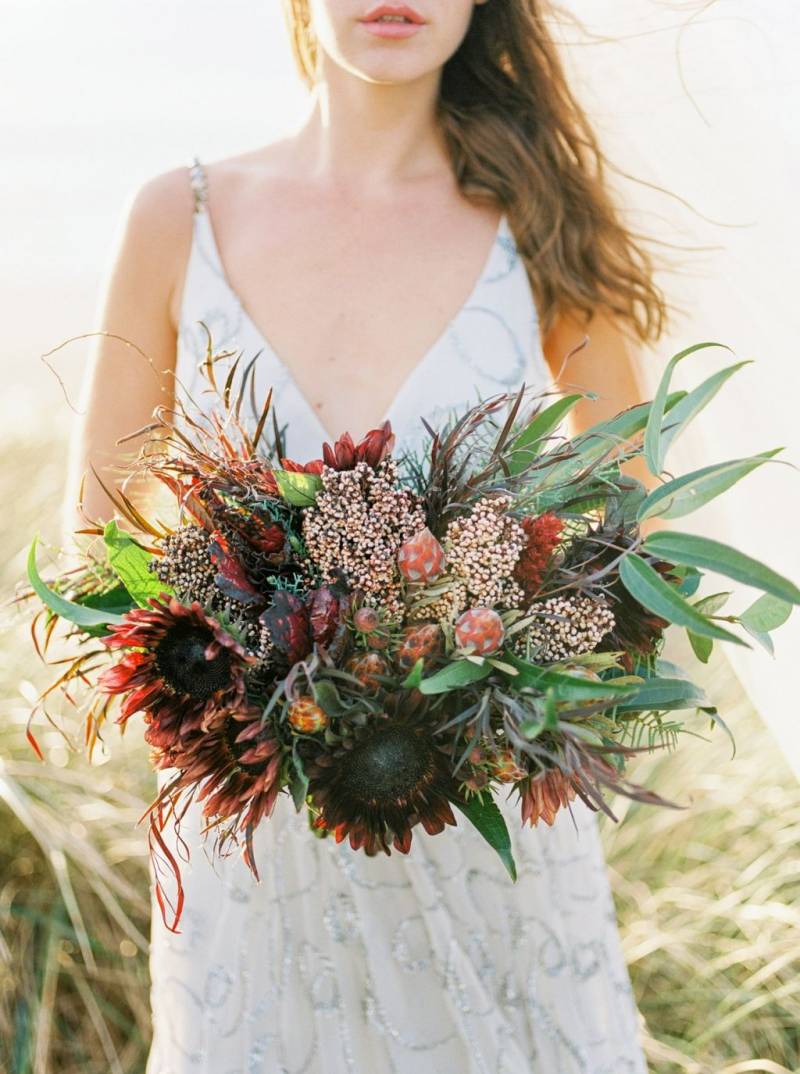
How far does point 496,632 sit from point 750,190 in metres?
1.11

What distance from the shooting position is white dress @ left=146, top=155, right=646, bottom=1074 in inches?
57.1

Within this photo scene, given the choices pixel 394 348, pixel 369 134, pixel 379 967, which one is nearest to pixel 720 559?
pixel 379 967

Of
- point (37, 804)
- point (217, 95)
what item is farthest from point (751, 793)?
point (217, 95)

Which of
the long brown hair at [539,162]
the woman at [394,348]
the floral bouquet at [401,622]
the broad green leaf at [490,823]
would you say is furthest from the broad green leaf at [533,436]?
the long brown hair at [539,162]

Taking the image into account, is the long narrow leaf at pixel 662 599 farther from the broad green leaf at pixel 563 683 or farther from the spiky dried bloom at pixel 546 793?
the spiky dried bloom at pixel 546 793

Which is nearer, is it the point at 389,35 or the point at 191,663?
the point at 191,663

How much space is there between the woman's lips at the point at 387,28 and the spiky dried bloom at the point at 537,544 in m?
0.94

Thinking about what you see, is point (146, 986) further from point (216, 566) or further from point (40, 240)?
point (40, 240)

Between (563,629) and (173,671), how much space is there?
0.33m

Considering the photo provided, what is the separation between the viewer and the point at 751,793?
3.15 m

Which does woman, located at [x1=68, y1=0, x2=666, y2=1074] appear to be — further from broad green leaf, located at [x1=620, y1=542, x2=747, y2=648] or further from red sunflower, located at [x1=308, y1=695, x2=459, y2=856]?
broad green leaf, located at [x1=620, y1=542, x2=747, y2=648]

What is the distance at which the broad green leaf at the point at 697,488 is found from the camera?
0.96 meters

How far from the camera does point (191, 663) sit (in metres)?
0.98

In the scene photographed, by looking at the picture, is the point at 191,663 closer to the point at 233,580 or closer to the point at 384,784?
the point at 233,580
